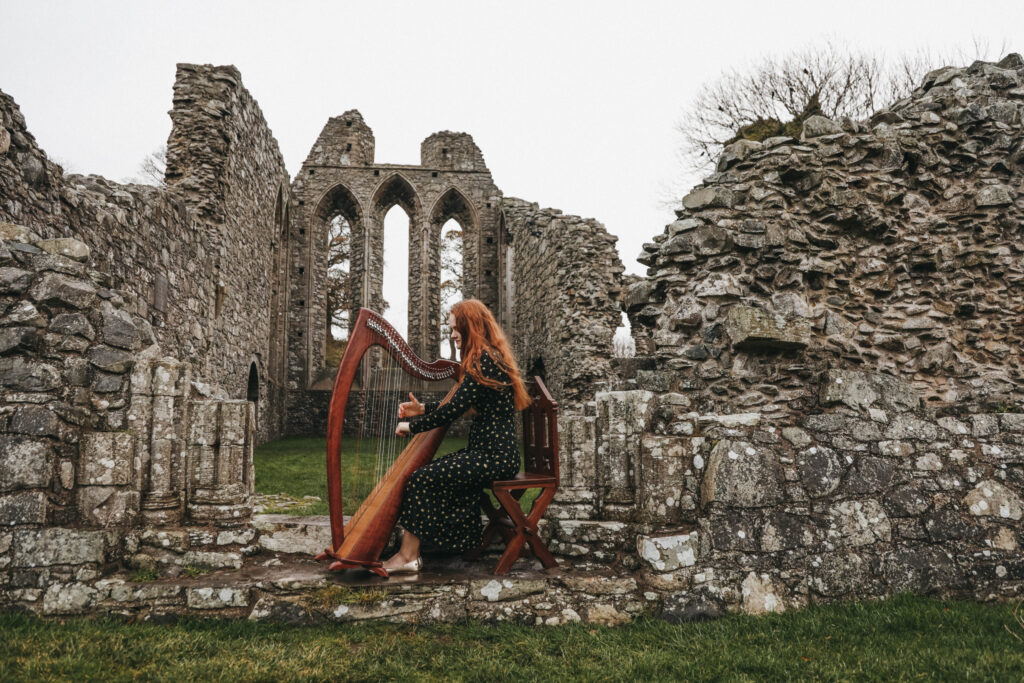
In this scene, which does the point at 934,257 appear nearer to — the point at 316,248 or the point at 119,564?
the point at 119,564

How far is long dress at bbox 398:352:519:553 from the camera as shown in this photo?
3.25 m

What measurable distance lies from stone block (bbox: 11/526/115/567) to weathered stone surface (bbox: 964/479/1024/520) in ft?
16.0

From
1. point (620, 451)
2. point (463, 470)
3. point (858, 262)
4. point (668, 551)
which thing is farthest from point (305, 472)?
point (858, 262)

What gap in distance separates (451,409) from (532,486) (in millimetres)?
602

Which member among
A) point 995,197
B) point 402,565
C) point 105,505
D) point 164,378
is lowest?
point 402,565

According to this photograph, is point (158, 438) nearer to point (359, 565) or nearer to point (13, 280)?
point (13, 280)

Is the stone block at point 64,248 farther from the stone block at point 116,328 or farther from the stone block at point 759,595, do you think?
the stone block at point 759,595

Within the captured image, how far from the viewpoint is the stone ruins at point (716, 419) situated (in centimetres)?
311

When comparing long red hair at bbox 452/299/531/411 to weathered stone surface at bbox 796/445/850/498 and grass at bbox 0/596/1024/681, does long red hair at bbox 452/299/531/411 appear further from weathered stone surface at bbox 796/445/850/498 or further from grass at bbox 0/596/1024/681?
weathered stone surface at bbox 796/445/850/498

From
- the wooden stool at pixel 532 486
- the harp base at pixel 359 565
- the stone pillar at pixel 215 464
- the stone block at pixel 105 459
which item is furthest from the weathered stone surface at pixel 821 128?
the stone block at pixel 105 459

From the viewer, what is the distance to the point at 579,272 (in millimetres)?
10531

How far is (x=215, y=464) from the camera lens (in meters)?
3.54

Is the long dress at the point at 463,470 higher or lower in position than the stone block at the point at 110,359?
lower

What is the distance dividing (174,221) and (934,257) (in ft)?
26.9
